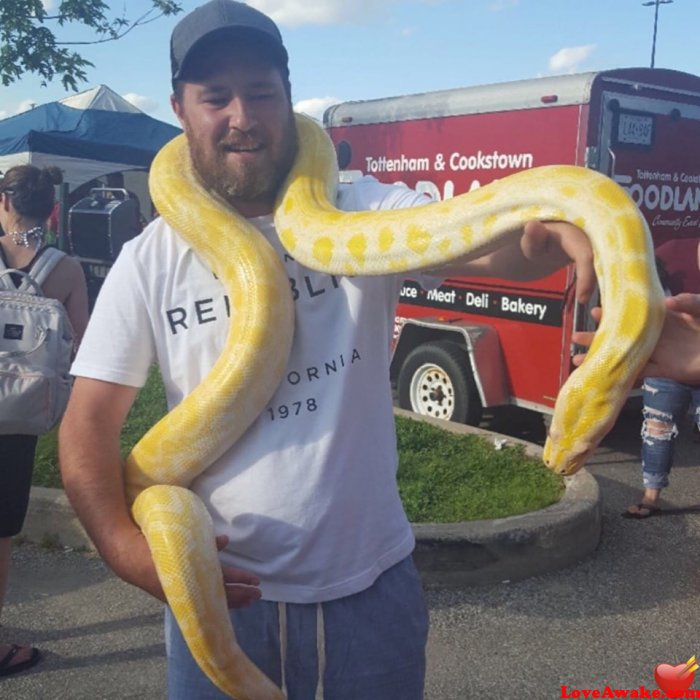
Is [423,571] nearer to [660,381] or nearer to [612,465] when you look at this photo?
[660,381]

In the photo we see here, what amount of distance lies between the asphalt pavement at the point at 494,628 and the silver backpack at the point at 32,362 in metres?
1.19

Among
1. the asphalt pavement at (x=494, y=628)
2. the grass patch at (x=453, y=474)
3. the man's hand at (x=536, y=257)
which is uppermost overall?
the man's hand at (x=536, y=257)

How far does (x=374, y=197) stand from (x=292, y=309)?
453 millimetres

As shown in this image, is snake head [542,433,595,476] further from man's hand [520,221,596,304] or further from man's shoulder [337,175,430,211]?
man's shoulder [337,175,430,211]

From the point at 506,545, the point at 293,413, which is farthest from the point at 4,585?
the point at 506,545

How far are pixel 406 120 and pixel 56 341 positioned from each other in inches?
210

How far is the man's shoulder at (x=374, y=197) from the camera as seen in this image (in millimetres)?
2373

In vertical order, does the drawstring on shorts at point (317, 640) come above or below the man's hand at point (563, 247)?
below

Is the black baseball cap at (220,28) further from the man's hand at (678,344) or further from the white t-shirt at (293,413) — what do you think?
the man's hand at (678,344)

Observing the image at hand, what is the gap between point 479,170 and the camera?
24.3ft

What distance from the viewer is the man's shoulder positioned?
237 cm

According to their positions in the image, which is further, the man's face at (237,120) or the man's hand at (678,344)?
the man's face at (237,120)

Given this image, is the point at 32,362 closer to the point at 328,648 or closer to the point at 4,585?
the point at 4,585

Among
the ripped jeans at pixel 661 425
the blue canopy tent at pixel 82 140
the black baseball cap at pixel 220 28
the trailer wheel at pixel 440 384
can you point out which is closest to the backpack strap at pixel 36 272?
the black baseball cap at pixel 220 28
